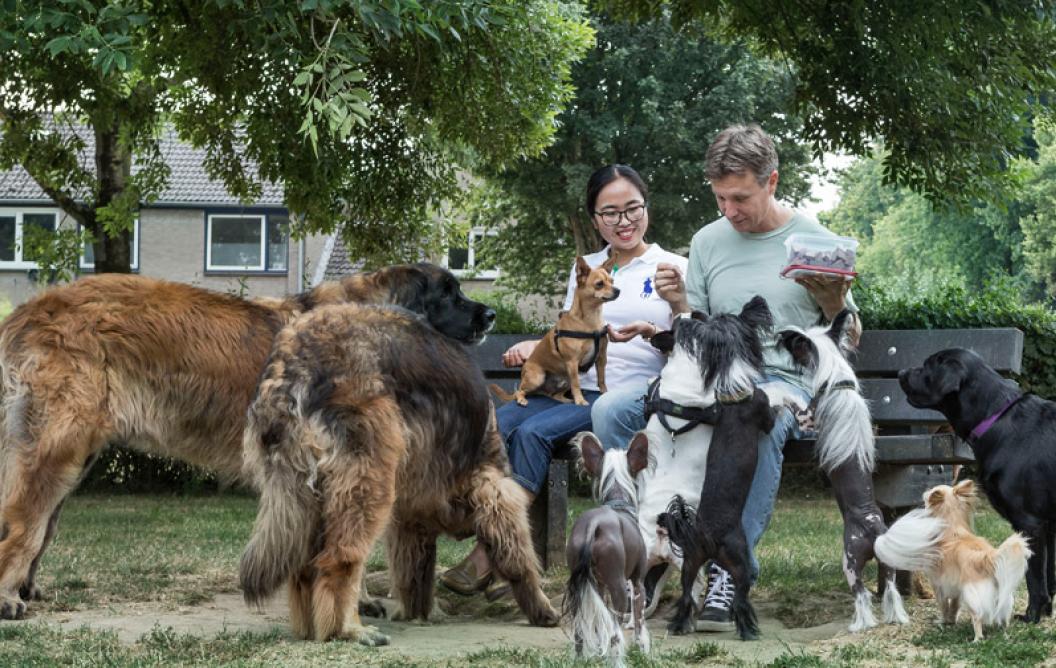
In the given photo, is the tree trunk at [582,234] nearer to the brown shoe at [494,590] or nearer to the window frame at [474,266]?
the window frame at [474,266]

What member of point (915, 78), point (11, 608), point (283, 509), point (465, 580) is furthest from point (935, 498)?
point (915, 78)

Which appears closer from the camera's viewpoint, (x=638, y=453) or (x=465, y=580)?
(x=638, y=453)

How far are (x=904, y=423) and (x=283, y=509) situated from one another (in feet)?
10.4

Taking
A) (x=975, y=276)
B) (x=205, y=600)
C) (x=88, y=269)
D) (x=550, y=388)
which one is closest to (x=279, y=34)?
(x=550, y=388)

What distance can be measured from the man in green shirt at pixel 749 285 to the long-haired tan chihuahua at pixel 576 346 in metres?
0.59

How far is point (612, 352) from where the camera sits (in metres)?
6.11

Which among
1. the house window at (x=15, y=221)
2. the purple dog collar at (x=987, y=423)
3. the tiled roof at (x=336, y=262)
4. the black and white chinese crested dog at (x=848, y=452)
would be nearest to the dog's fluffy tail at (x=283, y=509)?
the black and white chinese crested dog at (x=848, y=452)

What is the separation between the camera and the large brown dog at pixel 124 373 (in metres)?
5.31

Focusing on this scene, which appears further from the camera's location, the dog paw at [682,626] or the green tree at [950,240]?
the green tree at [950,240]

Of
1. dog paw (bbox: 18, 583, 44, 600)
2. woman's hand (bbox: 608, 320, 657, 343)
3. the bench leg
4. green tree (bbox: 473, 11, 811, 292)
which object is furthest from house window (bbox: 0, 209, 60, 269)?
woman's hand (bbox: 608, 320, 657, 343)

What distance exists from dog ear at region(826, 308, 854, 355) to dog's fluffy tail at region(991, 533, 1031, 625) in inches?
44.5

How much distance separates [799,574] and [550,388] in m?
1.85

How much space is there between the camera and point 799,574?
701 centimetres

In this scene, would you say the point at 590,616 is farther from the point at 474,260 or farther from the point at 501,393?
the point at 474,260
